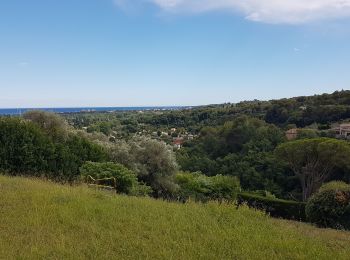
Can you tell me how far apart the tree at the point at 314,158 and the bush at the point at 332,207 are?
23.5 m

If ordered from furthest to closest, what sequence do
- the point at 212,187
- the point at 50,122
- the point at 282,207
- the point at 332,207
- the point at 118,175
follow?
the point at 50,122, the point at 212,187, the point at 282,207, the point at 118,175, the point at 332,207

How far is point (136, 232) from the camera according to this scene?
20.8 ft

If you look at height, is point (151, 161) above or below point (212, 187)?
above

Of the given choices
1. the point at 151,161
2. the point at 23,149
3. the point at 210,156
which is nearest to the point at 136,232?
the point at 23,149

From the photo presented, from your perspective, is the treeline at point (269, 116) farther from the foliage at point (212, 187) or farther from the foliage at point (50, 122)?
the foliage at point (212, 187)

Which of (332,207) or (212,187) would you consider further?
(212,187)

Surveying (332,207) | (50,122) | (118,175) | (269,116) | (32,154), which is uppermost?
(50,122)

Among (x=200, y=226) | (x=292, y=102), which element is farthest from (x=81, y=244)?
(x=292, y=102)

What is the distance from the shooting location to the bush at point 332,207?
11733 mm

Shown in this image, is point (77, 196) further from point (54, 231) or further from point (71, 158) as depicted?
point (71, 158)

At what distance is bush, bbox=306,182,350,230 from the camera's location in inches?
462

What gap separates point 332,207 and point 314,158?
85.3 ft

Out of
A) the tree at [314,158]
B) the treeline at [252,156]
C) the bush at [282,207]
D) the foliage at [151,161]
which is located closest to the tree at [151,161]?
the foliage at [151,161]

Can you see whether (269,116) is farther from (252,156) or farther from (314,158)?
(314,158)
